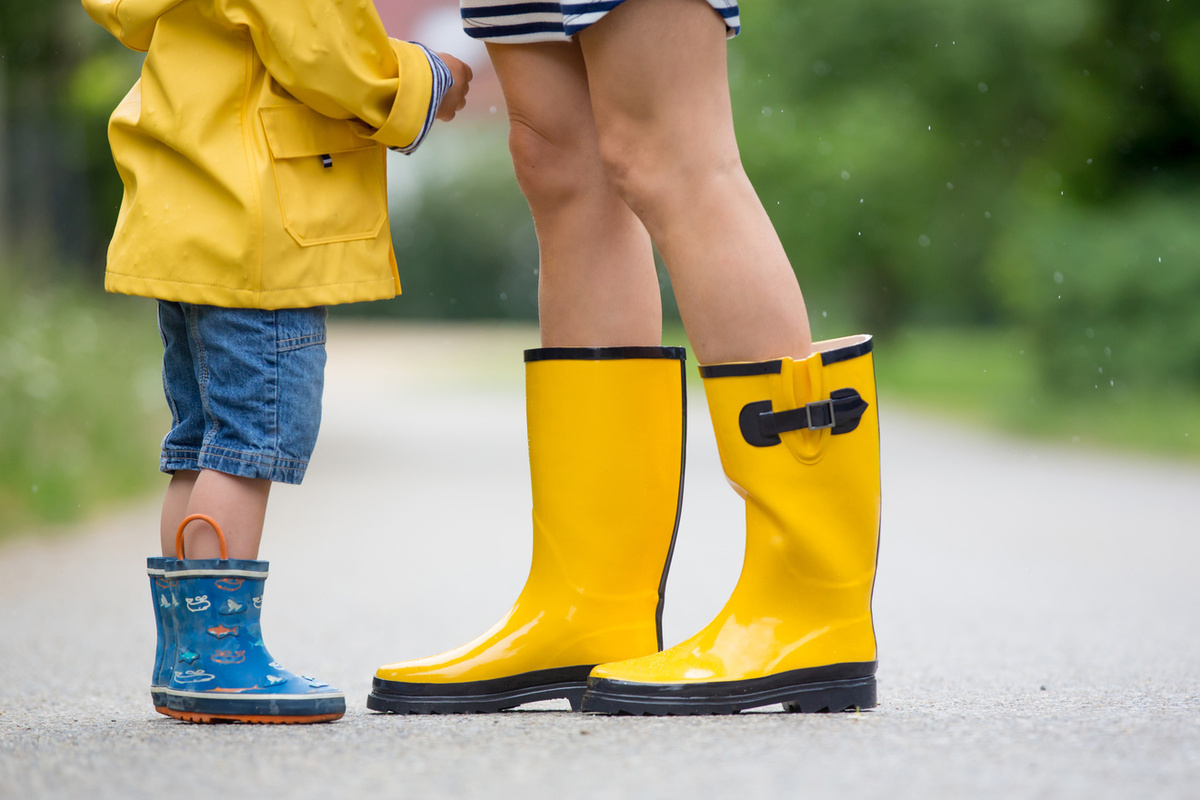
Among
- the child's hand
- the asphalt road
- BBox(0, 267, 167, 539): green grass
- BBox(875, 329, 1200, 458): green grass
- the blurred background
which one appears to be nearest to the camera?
the asphalt road

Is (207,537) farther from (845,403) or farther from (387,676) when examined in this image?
(845,403)

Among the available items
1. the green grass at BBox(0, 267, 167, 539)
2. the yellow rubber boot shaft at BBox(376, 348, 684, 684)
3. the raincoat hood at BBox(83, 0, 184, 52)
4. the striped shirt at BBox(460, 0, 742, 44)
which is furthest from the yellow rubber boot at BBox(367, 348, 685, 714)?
the green grass at BBox(0, 267, 167, 539)

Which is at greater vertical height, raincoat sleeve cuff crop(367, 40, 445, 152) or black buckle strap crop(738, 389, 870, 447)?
raincoat sleeve cuff crop(367, 40, 445, 152)

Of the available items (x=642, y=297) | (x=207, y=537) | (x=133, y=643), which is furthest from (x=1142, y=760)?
(x=133, y=643)

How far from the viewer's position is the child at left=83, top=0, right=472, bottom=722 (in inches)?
52.9

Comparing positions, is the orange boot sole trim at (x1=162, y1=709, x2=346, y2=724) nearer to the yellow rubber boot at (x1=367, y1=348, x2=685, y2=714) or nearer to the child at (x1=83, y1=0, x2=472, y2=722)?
the child at (x1=83, y1=0, x2=472, y2=722)

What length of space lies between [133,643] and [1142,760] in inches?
67.5

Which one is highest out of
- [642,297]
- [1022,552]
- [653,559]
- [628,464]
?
[642,297]

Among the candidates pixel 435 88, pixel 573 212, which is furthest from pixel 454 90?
pixel 573 212

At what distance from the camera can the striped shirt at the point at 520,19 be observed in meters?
1.37

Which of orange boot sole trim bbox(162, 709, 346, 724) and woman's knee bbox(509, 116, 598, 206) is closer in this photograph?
orange boot sole trim bbox(162, 709, 346, 724)

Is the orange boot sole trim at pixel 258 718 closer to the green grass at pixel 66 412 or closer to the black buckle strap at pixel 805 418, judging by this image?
the black buckle strap at pixel 805 418

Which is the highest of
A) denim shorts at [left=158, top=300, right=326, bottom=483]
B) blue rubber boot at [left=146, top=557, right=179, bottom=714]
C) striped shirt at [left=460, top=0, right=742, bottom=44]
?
striped shirt at [left=460, top=0, right=742, bottom=44]

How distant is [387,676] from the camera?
145 cm
